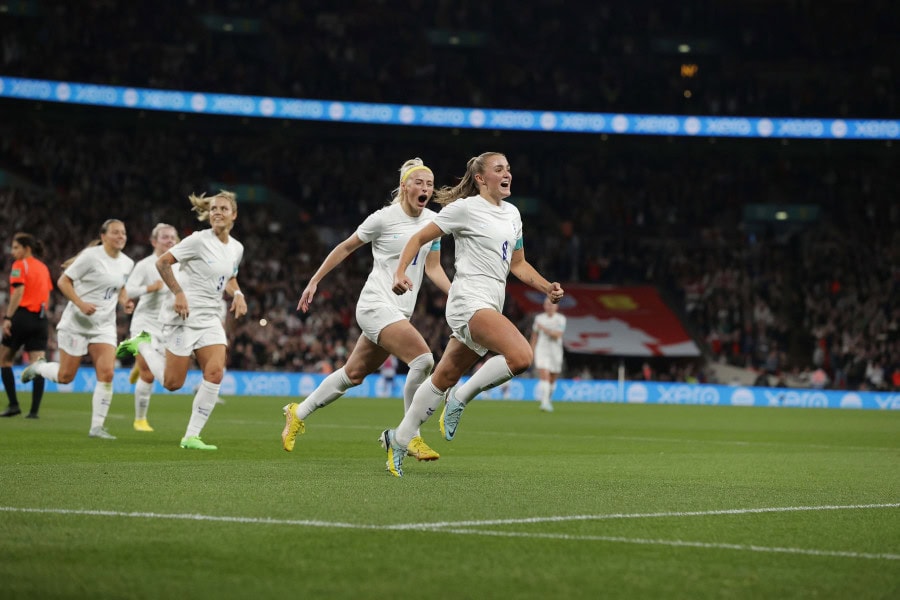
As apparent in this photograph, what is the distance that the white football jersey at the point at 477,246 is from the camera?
9375mm

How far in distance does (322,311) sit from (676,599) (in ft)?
109

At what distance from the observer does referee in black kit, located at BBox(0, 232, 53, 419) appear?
55.1 feet

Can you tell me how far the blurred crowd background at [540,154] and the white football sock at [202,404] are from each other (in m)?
23.5

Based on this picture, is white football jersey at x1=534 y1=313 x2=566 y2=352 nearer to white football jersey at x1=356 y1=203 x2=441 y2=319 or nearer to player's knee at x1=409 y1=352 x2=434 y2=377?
white football jersey at x1=356 y1=203 x2=441 y2=319

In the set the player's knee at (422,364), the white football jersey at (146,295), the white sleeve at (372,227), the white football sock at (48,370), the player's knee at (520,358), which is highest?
the white sleeve at (372,227)

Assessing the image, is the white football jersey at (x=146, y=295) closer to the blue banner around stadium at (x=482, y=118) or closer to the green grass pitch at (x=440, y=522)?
the green grass pitch at (x=440, y=522)

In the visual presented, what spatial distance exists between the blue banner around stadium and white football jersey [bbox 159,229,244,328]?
85.3ft

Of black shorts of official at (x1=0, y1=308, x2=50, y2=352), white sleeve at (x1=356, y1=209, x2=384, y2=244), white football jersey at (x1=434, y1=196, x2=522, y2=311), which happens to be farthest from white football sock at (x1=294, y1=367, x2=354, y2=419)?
black shorts of official at (x1=0, y1=308, x2=50, y2=352)

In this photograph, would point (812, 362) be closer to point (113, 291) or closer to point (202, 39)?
point (202, 39)

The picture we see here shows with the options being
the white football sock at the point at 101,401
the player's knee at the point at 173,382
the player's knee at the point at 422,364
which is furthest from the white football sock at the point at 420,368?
the white football sock at the point at 101,401

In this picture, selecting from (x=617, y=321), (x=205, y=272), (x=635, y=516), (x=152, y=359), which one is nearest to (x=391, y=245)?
(x=205, y=272)

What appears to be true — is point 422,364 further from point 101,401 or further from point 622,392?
point 622,392

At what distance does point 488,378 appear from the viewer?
30.7 ft

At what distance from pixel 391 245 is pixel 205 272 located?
241 centimetres
